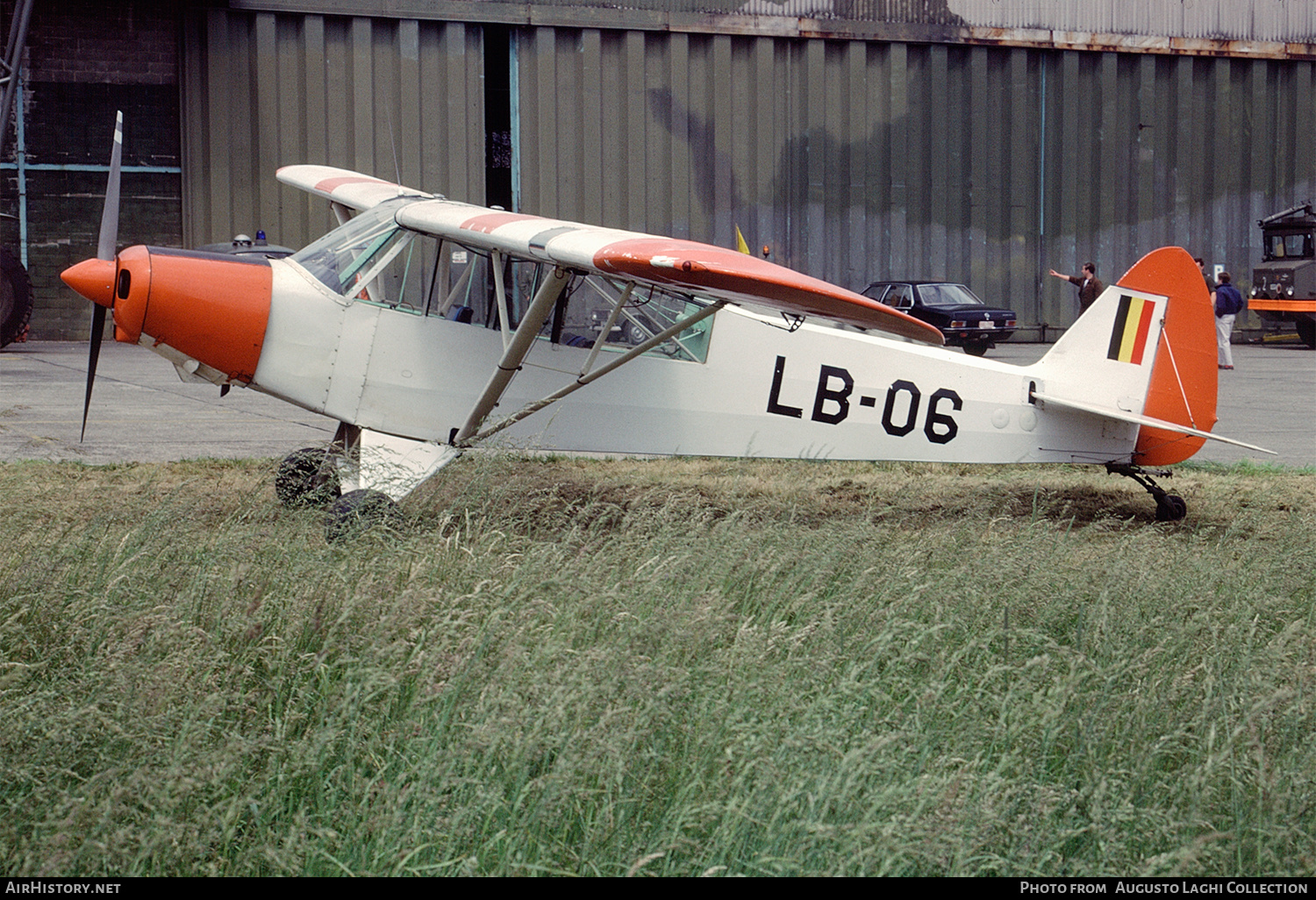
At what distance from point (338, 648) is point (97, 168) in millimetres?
23395

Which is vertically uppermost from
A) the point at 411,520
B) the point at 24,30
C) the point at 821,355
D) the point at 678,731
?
the point at 24,30

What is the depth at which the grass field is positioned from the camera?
293 centimetres

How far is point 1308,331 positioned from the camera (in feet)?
90.1

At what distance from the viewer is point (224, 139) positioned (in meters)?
23.6

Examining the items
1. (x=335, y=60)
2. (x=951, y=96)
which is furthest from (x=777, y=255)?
(x=335, y=60)

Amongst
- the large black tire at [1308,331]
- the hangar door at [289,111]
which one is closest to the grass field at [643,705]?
the hangar door at [289,111]

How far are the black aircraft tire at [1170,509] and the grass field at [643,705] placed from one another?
7.58ft

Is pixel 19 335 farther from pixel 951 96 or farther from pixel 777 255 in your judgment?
pixel 951 96

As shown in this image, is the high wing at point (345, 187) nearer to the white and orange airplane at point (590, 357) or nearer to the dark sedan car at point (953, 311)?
the white and orange airplane at point (590, 357)

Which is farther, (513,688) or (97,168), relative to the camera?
(97,168)

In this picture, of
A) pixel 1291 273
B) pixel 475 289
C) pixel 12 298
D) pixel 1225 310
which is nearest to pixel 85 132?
pixel 12 298

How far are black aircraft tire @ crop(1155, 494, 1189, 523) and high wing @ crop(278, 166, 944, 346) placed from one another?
9.34 feet

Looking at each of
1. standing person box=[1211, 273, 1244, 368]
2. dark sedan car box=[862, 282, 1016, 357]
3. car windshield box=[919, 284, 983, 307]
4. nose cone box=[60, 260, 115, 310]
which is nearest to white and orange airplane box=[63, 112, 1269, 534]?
nose cone box=[60, 260, 115, 310]

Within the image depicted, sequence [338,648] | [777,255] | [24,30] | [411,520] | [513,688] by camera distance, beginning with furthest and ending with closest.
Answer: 1. [777,255]
2. [24,30]
3. [411,520]
4. [338,648]
5. [513,688]
